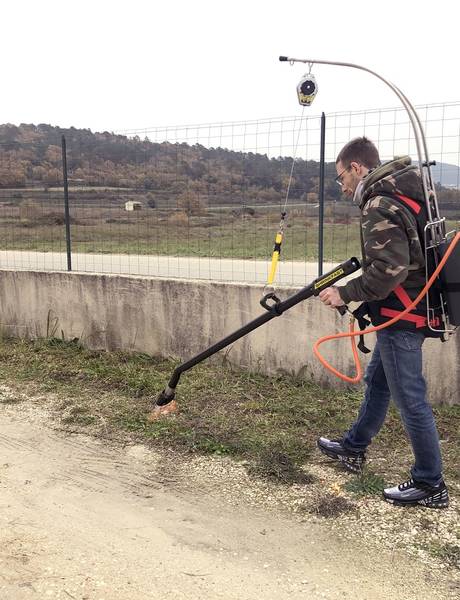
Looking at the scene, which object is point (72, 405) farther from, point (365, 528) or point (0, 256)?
point (0, 256)

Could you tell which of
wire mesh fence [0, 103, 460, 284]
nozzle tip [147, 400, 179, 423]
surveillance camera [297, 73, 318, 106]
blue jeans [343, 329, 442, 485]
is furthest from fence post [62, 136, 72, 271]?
blue jeans [343, 329, 442, 485]

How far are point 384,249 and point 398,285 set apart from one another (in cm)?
23

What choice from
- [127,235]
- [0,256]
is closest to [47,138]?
[127,235]

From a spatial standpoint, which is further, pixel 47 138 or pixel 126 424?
pixel 47 138

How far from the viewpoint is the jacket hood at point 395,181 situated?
2.85m

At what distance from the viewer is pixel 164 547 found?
2801mm

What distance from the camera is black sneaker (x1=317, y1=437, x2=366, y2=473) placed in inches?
140

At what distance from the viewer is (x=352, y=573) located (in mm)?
2607

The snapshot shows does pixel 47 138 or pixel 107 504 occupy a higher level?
pixel 47 138

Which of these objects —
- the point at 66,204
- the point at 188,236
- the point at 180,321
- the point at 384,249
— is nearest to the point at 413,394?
the point at 384,249

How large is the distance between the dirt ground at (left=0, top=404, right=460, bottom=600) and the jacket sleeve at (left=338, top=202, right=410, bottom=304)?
1295 mm

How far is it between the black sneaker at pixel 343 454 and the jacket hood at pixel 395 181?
62.8 inches

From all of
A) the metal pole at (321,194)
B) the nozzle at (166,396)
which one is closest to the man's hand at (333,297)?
the nozzle at (166,396)

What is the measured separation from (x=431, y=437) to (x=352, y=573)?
840 mm
